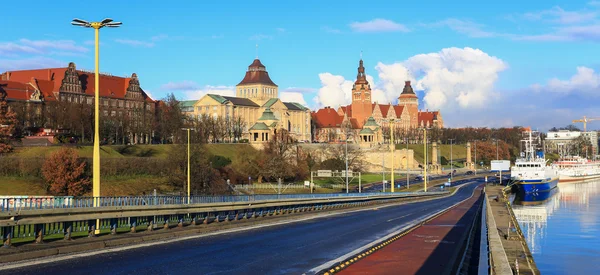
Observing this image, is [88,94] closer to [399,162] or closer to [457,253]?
[399,162]

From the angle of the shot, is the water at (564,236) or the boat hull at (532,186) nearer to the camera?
the water at (564,236)

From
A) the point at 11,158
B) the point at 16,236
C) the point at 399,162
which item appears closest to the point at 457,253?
the point at 16,236

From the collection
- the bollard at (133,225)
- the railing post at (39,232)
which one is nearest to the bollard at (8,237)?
the railing post at (39,232)

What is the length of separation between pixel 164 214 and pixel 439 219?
2244cm

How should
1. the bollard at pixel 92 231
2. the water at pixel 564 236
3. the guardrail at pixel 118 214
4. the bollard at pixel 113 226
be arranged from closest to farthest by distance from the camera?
the guardrail at pixel 118 214 → the bollard at pixel 92 231 → the bollard at pixel 113 226 → the water at pixel 564 236

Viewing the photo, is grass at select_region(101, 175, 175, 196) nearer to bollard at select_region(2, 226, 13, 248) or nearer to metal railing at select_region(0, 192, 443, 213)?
metal railing at select_region(0, 192, 443, 213)

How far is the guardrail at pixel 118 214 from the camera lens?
22391mm

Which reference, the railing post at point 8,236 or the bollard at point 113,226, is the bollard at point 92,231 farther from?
the railing post at point 8,236

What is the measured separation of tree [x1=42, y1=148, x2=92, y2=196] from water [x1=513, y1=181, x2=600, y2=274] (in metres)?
44.7

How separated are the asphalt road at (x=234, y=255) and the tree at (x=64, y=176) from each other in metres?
41.8

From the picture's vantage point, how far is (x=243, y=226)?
117 feet

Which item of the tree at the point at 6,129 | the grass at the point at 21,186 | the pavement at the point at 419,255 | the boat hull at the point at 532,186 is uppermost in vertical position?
the tree at the point at 6,129

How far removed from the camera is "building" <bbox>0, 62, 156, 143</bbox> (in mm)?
116938

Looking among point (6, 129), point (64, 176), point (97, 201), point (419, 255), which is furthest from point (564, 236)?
point (6, 129)
